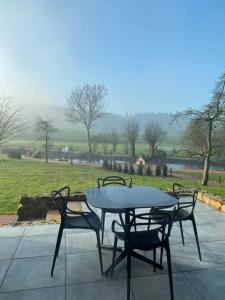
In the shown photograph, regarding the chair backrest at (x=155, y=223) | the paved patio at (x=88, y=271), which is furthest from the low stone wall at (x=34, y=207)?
the chair backrest at (x=155, y=223)

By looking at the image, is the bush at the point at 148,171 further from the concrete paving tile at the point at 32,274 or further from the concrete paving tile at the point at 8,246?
the concrete paving tile at the point at 32,274

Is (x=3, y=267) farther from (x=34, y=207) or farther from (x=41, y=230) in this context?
(x=34, y=207)

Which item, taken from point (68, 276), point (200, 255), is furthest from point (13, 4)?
point (200, 255)

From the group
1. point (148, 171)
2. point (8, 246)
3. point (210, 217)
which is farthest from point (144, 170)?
point (8, 246)

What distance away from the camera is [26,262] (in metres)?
2.49

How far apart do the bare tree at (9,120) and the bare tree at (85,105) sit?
33.0ft

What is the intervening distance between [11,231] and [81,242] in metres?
0.94

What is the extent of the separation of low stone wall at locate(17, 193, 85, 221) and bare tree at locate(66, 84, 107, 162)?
15.2 metres

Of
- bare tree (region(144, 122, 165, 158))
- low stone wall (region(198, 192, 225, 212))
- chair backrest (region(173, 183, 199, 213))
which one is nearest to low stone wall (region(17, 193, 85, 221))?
chair backrest (region(173, 183, 199, 213))

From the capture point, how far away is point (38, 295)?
200 cm

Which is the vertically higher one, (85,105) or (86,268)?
(85,105)

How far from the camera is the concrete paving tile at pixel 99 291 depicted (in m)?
1.98

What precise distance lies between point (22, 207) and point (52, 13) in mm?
4006

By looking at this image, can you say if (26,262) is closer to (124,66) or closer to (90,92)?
(124,66)
